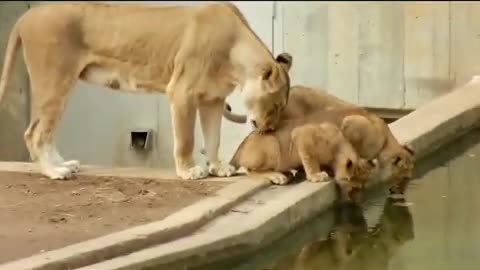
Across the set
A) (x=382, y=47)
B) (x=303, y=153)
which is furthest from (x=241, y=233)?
(x=382, y=47)

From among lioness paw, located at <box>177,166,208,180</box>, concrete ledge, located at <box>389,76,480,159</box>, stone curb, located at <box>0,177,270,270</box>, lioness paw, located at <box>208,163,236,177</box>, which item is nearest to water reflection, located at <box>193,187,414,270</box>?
stone curb, located at <box>0,177,270,270</box>

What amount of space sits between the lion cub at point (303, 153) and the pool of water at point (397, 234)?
21 centimetres

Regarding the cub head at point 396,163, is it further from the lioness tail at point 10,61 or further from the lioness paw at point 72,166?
the lioness tail at point 10,61

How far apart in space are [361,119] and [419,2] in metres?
3.24

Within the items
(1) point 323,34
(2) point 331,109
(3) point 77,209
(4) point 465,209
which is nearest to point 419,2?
(1) point 323,34

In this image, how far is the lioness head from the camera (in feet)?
17.6

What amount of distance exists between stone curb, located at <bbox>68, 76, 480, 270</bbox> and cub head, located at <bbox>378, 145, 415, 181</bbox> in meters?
0.43

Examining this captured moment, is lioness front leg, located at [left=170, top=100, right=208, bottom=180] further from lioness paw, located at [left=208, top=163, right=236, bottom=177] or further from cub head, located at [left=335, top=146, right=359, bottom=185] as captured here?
cub head, located at [left=335, top=146, right=359, bottom=185]

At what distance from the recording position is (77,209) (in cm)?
474

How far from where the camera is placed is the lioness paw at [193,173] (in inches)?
213

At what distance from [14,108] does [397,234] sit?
178 inches

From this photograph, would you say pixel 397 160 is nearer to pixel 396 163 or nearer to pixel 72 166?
pixel 396 163

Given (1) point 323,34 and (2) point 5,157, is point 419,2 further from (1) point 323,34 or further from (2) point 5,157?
(2) point 5,157

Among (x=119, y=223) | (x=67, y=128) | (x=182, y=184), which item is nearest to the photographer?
(x=119, y=223)
